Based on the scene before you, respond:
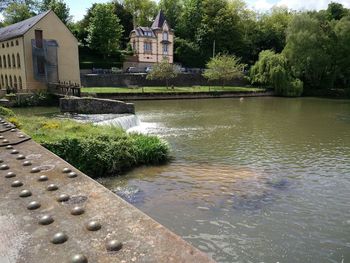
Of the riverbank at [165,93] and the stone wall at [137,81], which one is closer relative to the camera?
the riverbank at [165,93]

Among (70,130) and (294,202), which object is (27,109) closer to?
(70,130)

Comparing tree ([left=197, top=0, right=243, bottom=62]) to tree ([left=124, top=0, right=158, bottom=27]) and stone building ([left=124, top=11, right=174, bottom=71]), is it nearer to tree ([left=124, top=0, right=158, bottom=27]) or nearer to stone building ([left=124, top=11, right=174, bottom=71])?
stone building ([left=124, top=11, right=174, bottom=71])

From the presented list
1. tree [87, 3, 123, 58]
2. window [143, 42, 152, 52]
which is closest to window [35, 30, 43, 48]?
tree [87, 3, 123, 58]

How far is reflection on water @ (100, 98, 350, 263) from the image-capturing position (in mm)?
7262

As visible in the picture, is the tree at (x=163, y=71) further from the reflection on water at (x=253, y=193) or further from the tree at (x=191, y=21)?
the reflection on water at (x=253, y=193)

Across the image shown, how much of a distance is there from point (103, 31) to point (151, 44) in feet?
31.8

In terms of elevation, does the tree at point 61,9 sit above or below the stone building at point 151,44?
above

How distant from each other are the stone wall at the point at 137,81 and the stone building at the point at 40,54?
8106mm

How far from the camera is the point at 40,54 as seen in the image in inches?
1326

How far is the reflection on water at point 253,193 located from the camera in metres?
7.26

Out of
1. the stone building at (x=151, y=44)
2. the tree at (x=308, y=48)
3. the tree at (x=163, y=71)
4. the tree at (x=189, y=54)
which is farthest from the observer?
the tree at (x=189, y=54)

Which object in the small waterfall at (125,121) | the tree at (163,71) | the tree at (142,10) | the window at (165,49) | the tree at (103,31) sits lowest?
the small waterfall at (125,121)

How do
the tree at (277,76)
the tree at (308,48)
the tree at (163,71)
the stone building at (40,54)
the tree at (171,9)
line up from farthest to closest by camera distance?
the tree at (171,9)
the tree at (308,48)
the tree at (277,76)
the tree at (163,71)
the stone building at (40,54)

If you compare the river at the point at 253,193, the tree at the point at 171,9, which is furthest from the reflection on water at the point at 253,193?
the tree at the point at 171,9
